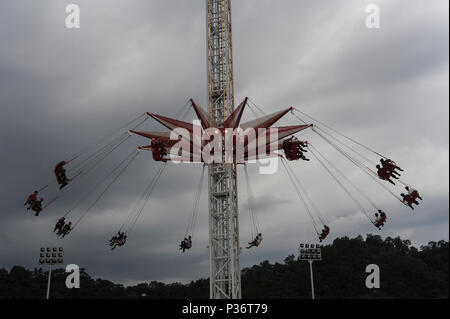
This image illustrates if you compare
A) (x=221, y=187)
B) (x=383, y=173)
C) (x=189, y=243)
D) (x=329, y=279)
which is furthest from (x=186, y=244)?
(x=329, y=279)

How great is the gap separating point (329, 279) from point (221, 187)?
6899 cm

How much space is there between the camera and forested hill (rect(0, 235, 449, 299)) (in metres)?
92.9

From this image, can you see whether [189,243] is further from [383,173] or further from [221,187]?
[383,173]

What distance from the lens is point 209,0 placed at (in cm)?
3703

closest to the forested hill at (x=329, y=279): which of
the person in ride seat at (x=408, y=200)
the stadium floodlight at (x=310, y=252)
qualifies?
the stadium floodlight at (x=310, y=252)

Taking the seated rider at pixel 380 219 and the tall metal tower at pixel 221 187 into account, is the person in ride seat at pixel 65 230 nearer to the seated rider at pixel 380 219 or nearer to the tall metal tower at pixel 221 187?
the tall metal tower at pixel 221 187

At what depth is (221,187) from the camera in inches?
1346

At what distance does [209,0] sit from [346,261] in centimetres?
7605

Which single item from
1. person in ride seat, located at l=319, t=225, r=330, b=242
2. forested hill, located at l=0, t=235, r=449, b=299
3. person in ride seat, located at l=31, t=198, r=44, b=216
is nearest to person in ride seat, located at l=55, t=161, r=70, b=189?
person in ride seat, located at l=31, t=198, r=44, b=216

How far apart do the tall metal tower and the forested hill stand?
62.0 meters
